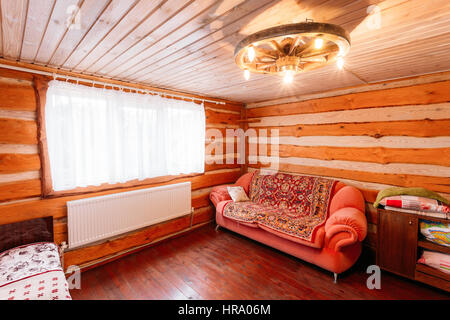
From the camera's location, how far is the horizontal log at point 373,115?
8.44 feet

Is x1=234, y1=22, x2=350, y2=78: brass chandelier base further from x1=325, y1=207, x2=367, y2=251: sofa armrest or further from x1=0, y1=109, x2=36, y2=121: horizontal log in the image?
x1=0, y1=109, x2=36, y2=121: horizontal log

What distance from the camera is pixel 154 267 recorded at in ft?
9.09

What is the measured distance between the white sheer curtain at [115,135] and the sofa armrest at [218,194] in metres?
0.56

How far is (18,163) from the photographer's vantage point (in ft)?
7.39

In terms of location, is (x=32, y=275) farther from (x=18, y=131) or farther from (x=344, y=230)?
(x=344, y=230)

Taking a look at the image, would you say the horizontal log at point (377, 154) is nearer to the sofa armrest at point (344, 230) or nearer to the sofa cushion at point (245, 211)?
the sofa armrest at point (344, 230)

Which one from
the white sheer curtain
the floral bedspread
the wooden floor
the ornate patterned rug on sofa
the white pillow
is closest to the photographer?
the floral bedspread

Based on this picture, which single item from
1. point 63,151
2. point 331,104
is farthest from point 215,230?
point 331,104

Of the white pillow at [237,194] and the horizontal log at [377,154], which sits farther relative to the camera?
the white pillow at [237,194]

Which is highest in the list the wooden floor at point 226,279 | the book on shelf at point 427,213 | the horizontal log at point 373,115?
the horizontal log at point 373,115

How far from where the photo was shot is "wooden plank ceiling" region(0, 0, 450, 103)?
129cm

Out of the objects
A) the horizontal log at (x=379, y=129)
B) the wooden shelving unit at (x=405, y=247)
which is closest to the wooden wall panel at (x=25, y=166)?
the horizontal log at (x=379, y=129)

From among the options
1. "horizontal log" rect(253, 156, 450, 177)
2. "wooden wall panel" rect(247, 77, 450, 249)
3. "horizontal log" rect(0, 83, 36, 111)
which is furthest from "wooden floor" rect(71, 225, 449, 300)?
"horizontal log" rect(0, 83, 36, 111)

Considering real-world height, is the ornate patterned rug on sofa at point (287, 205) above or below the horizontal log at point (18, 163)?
below
